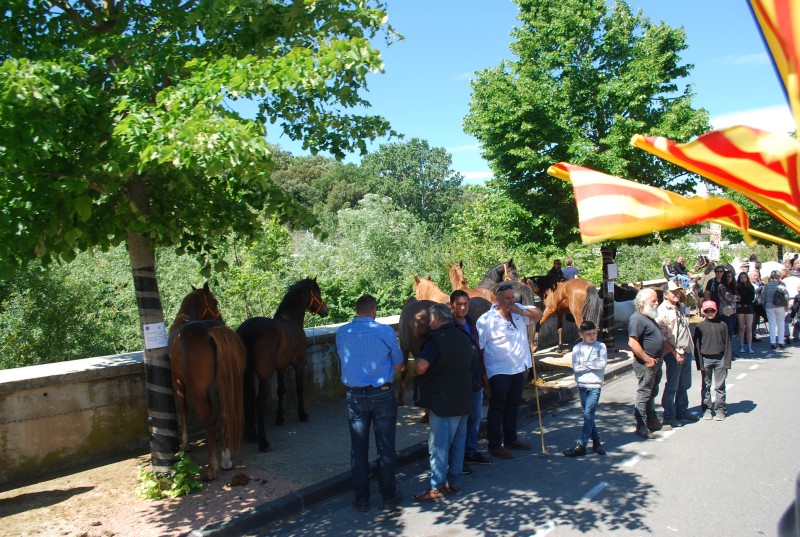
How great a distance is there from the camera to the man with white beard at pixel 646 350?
25.3 ft

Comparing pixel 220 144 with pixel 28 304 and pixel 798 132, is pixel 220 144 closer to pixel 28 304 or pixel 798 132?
pixel 798 132

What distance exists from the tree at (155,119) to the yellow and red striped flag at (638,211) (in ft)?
10.3

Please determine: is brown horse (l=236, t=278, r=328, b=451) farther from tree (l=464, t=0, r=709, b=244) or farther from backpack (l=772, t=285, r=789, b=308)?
backpack (l=772, t=285, r=789, b=308)

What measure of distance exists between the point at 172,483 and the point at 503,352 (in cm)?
380

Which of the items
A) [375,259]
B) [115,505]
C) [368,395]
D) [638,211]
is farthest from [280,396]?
[375,259]

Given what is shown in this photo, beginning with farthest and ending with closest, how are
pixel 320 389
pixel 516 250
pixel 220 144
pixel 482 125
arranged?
1. pixel 516 250
2. pixel 482 125
3. pixel 320 389
4. pixel 220 144

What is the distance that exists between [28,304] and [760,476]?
39.9 ft

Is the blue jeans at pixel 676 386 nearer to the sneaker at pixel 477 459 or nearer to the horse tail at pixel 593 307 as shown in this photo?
the sneaker at pixel 477 459

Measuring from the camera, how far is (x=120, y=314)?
45.6 ft

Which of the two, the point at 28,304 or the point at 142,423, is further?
the point at 28,304

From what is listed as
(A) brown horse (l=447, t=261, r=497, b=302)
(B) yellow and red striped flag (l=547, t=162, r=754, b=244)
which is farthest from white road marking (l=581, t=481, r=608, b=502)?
(B) yellow and red striped flag (l=547, t=162, r=754, b=244)

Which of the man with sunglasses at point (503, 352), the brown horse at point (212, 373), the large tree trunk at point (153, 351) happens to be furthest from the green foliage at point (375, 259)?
the large tree trunk at point (153, 351)

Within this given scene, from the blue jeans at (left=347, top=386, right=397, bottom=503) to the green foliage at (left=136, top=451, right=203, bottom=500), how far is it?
1.70 meters

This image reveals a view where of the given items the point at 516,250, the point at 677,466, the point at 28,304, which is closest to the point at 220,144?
the point at 677,466
